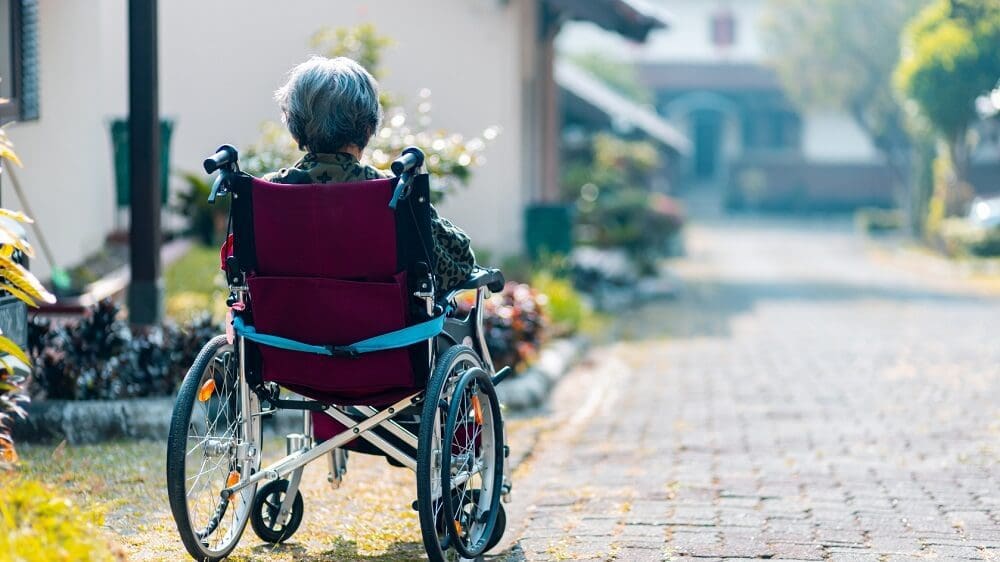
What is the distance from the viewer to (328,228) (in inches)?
166

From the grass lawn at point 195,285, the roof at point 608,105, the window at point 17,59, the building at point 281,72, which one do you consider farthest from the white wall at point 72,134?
the roof at point 608,105

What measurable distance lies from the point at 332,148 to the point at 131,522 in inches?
62.8

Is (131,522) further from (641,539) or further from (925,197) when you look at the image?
(925,197)

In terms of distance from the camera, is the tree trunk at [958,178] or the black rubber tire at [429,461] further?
the tree trunk at [958,178]

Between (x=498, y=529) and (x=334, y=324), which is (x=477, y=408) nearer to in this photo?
(x=498, y=529)

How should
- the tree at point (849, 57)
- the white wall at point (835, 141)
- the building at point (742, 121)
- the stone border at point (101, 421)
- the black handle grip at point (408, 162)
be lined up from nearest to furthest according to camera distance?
the black handle grip at point (408, 162) < the stone border at point (101, 421) < the tree at point (849, 57) < the building at point (742, 121) < the white wall at point (835, 141)

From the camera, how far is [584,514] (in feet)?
18.3

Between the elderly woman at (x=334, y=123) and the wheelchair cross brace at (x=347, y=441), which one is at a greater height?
the elderly woman at (x=334, y=123)

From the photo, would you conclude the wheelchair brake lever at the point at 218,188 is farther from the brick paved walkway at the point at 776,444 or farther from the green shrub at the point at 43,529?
the brick paved walkway at the point at 776,444

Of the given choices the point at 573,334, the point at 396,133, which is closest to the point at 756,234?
the point at 573,334

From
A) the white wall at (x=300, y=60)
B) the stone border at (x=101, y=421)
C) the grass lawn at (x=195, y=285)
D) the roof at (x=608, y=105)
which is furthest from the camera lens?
the roof at (x=608, y=105)

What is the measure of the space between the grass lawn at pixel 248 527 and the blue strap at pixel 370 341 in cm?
76

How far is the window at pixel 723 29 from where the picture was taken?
154 feet

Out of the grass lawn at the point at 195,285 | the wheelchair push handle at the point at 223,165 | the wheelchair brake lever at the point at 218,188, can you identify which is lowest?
the grass lawn at the point at 195,285
